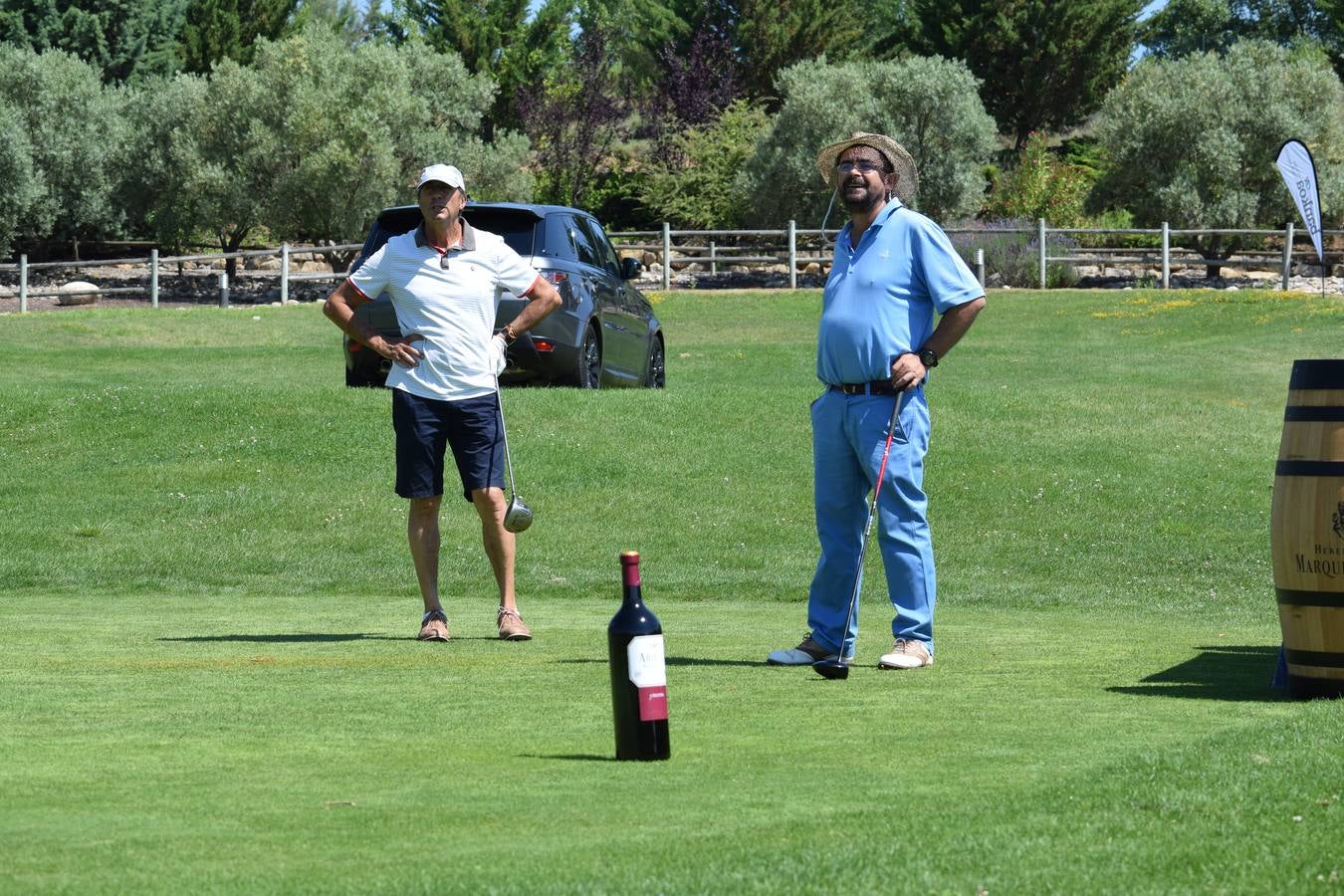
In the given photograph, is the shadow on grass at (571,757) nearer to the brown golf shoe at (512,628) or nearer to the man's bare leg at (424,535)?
the brown golf shoe at (512,628)

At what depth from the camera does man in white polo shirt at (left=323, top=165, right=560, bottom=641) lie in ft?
29.6

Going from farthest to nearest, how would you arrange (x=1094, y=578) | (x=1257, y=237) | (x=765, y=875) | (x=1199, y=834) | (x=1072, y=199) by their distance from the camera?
1. (x=1072, y=199)
2. (x=1257, y=237)
3. (x=1094, y=578)
4. (x=1199, y=834)
5. (x=765, y=875)

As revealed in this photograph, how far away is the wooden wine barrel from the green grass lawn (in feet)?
0.71

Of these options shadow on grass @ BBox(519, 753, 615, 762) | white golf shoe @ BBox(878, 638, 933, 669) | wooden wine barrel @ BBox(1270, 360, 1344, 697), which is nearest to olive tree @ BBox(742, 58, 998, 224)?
white golf shoe @ BBox(878, 638, 933, 669)

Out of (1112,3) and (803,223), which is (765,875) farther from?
(1112,3)

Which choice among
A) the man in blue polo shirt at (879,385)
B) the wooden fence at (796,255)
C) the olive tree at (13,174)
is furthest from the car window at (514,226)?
the olive tree at (13,174)

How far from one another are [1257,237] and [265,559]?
4511 cm

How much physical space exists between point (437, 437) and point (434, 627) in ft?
2.83

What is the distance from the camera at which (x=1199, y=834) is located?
172 inches

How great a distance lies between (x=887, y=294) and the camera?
7.80 m

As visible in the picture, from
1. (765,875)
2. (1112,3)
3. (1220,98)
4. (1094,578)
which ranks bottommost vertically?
(1094,578)

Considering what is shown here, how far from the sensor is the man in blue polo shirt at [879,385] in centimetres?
779

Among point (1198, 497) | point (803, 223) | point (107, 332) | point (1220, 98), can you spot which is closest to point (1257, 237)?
point (1220, 98)

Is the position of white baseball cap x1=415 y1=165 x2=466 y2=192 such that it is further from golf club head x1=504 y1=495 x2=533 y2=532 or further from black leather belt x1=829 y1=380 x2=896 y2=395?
black leather belt x1=829 y1=380 x2=896 y2=395
